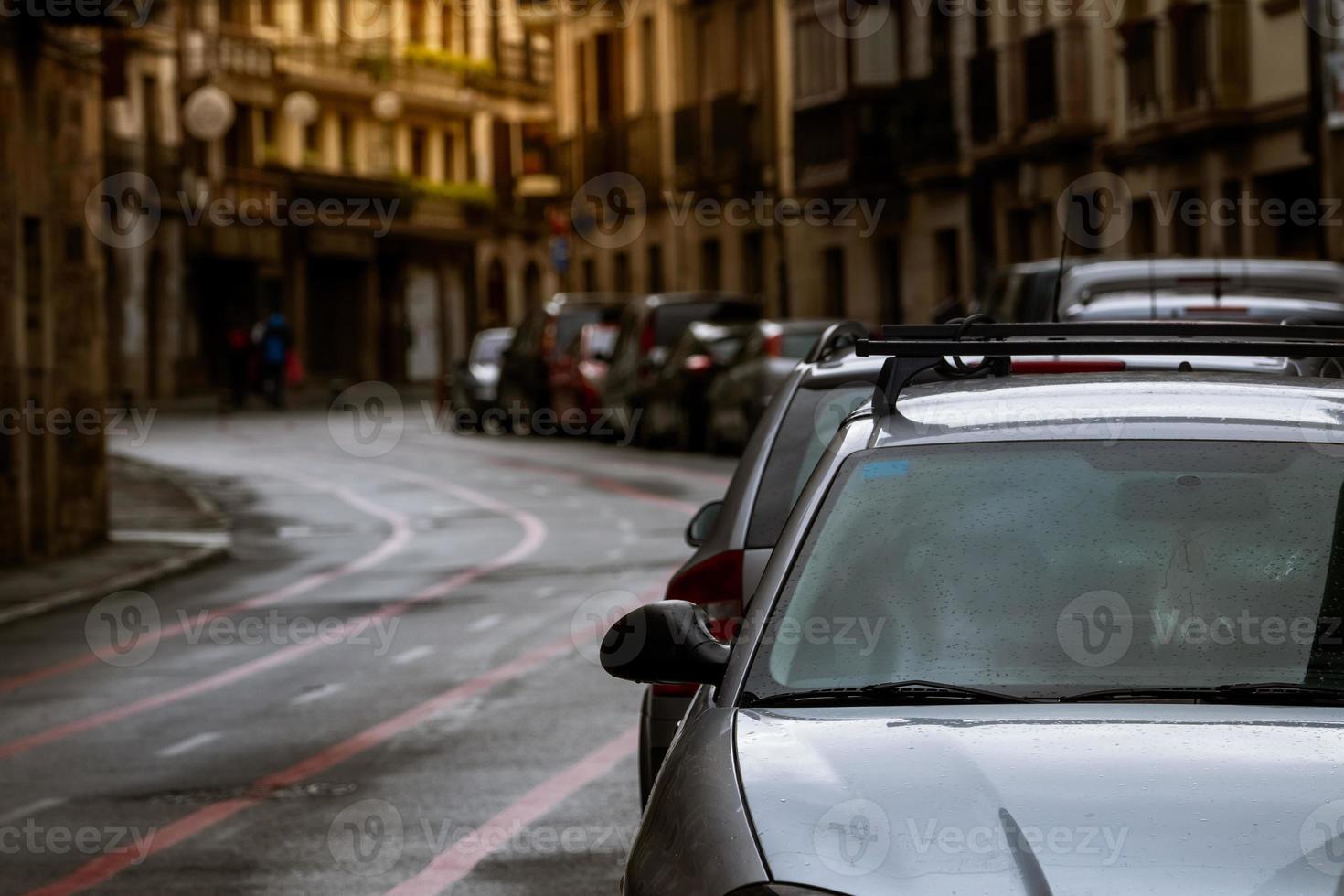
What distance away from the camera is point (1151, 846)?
390 cm

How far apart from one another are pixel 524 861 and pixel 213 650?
6.89m

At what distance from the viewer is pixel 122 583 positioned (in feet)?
61.6

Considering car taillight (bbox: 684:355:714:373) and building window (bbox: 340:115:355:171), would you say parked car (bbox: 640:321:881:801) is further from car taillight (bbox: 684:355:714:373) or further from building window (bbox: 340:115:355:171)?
building window (bbox: 340:115:355:171)

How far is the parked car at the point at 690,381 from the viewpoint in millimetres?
32031

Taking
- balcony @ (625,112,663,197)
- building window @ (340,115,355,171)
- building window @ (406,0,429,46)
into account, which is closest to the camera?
balcony @ (625,112,663,197)

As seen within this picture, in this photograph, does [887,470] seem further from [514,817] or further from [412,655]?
[412,655]

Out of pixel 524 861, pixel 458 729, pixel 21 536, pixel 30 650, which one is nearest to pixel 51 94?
pixel 21 536

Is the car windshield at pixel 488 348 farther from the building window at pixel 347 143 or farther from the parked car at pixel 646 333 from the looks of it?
the building window at pixel 347 143

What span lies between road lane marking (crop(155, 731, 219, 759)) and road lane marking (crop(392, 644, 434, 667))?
246 centimetres

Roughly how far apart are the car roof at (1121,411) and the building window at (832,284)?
45.2m

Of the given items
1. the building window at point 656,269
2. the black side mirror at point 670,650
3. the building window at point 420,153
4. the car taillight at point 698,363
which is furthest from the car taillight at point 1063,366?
the building window at point 420,153

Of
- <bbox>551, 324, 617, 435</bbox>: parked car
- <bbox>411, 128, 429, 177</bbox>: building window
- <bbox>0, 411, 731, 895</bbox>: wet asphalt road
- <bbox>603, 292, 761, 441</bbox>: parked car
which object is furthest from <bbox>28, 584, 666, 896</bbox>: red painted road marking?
<bbox>411, 128, 429, 177</bbox>: building window

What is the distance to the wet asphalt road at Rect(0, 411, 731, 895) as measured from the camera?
8094 millimetres

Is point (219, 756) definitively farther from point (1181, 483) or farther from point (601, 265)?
point (601, 265)
